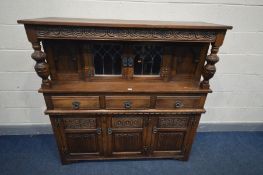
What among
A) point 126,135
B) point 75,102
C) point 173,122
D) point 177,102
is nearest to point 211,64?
point 177,102

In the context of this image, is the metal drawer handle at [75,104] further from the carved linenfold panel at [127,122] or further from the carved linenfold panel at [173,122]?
the carved linenfold panel at [173,122]

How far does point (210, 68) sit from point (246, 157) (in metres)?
1.44

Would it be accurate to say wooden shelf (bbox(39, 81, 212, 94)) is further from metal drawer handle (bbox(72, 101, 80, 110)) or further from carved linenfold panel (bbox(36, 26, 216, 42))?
carved linenfold panel (bbox(36, 26, 216, 42))

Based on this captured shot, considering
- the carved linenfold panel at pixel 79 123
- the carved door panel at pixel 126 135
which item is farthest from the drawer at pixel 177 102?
the carved linenfold panel at pixel 79 123

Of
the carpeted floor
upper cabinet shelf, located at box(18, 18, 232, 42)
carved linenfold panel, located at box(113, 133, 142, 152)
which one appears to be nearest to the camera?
upper cabinet shelf, located at box(18, 18, 232, 42)

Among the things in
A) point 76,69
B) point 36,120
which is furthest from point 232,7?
point 36,120

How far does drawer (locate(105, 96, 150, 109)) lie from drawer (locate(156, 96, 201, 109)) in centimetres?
12

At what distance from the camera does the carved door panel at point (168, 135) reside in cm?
181

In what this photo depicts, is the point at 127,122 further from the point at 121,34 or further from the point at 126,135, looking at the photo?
→ the point at 121,34

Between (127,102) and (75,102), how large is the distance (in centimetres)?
47

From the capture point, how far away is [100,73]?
1753 mm

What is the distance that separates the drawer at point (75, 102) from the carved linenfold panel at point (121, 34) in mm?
540

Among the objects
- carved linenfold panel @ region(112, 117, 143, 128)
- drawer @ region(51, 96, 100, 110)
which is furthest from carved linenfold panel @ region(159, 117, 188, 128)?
drawer @ region(51, 96, 100, 110)

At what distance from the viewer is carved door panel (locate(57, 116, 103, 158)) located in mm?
1744
